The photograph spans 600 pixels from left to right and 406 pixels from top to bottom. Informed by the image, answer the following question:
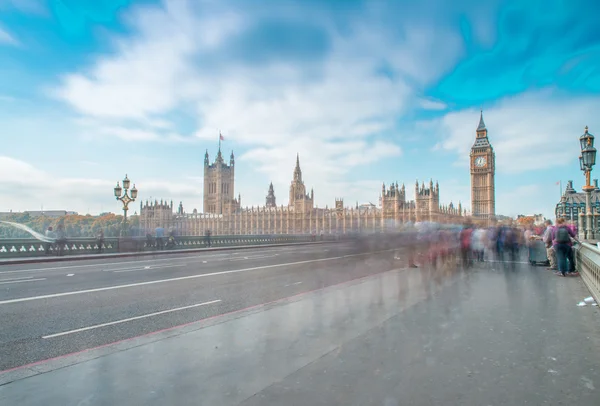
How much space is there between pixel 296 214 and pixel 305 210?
2748 mm

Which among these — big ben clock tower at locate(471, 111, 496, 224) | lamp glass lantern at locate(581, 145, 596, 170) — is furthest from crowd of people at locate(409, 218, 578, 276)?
big ben clock tower at locate(471, 111, 496, 224)

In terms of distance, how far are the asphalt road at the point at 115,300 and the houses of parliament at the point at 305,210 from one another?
5377 cm

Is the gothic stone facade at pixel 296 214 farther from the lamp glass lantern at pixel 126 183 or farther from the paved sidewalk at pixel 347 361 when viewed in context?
the paved sidewalk at pixel 347 361

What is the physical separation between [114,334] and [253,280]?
6.17m

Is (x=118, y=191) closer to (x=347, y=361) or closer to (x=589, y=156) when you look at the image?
(x=347, y=361)

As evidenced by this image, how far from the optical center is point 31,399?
11.8ft

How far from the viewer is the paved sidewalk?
12.0 feet

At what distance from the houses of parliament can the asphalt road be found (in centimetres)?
5377

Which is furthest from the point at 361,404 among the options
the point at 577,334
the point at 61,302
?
the point at 61,302

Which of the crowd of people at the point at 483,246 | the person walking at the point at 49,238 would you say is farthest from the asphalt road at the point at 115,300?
the person walking at the point at 49,238

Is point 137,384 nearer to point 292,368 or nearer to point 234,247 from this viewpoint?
point 292,368

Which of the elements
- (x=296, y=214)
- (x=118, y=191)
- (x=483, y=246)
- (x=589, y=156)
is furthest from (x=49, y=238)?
(x=296, y=214)

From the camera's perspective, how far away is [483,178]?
12825 centimetres

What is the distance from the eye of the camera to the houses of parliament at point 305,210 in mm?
89250
